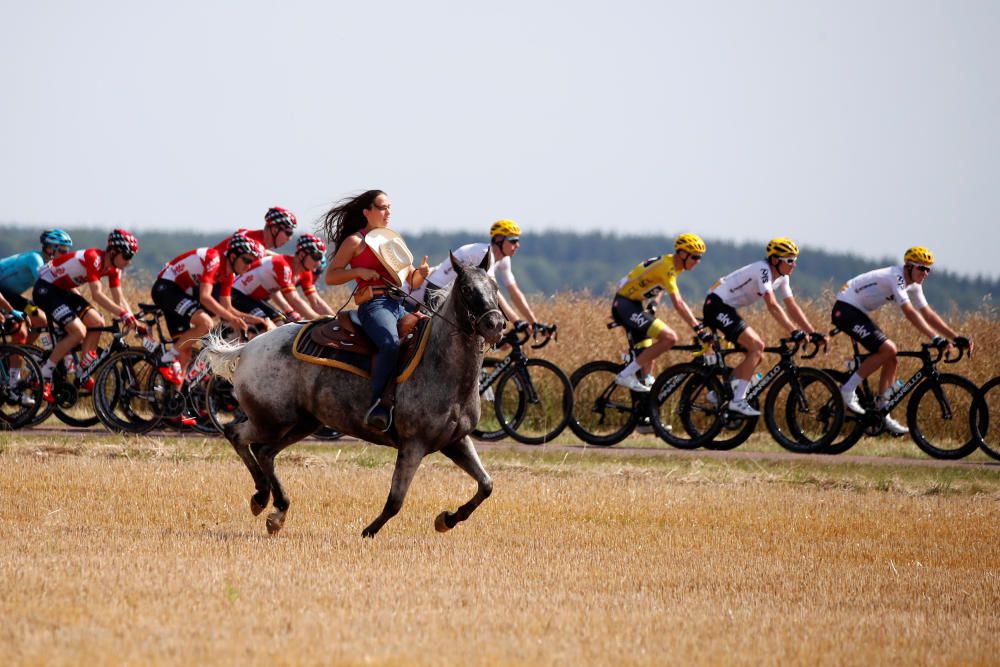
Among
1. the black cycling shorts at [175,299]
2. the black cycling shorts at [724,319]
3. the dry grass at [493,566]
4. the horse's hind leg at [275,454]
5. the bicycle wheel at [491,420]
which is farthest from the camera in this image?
the bicycle wheel at [491,420]

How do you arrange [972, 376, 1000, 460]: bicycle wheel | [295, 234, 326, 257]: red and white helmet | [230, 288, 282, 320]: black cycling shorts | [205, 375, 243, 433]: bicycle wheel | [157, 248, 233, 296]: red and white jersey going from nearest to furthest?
[157, 248, 233, 296]: red and white jersey < [205, 375, 243, 433]: bicycle wheel < [295, 234, 326, 257]: red and white helmet < [230, 288, 282, 320]: black cycling shorts < [972, 376, 1000, 460]: bicycle wheel

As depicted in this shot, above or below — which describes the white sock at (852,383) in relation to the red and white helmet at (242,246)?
below

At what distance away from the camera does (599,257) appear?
187 meters

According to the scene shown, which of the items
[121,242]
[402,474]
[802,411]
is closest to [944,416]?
[802,411]

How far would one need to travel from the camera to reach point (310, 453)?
16.6m

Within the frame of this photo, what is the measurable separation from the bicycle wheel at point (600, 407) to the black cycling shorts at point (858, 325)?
2844 millimetres

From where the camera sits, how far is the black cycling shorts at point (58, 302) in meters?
17.9

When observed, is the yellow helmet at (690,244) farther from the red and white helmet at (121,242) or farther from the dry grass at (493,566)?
the red and white helmet at (121,242)

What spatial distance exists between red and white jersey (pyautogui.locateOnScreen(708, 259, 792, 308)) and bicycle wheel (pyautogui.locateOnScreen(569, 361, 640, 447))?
1.78 m

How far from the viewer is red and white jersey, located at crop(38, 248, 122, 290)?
57.9ft

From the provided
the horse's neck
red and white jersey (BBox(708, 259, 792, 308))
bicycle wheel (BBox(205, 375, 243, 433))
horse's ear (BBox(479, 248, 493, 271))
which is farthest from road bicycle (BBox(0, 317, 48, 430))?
horse's ear (BBox(479, 248, 493, 271))

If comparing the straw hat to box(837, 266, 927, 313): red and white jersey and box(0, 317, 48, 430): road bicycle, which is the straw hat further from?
box(837, 266, 927, 313): red and white jersey

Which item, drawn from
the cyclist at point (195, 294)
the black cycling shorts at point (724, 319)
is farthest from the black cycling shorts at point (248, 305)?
the black cycling shorts at point (724, 319)

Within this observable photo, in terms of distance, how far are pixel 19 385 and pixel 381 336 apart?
8.88 metres
